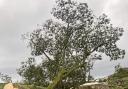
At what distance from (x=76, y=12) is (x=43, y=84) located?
11508 mm

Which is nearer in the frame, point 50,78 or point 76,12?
point 76,12

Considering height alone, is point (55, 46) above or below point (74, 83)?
above

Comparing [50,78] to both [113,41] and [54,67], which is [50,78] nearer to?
[54,67]

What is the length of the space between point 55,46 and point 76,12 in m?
5.29

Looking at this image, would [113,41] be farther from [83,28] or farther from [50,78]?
[50,78]

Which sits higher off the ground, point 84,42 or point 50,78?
point 84,42

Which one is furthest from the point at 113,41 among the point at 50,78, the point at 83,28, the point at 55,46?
the point at 50,78

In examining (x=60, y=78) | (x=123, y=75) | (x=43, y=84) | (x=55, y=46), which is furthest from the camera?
(x=123, y=75)

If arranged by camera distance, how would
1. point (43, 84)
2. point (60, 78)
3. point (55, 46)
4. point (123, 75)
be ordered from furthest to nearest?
1. point (123, 75)
2. point (43, 84)
3. point (55, 46)
4. point (60, 78)

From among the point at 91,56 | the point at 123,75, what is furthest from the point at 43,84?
the point at 123,75

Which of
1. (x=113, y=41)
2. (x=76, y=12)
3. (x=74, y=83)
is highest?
(x=76, y=12)

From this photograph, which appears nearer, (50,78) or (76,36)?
(76,36)

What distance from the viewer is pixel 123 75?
184 feet

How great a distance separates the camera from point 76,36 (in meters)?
44.0
